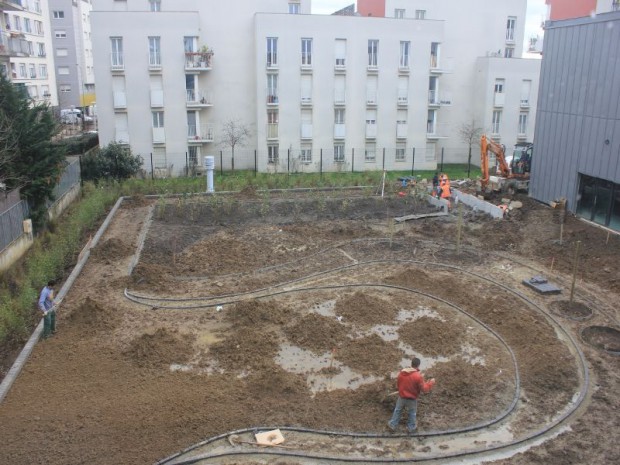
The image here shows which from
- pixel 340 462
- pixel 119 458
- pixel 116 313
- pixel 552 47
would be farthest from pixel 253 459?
pixel 552 47

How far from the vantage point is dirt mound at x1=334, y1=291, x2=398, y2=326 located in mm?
13445

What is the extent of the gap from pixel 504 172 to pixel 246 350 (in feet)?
60.6

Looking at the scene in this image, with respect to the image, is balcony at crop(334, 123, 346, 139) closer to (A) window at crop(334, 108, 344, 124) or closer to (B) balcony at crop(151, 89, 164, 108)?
(A) window at crop(334, 108, 344, 124)

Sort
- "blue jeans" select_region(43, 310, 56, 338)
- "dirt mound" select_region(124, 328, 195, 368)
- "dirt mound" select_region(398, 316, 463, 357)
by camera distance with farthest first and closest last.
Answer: "blue jeans" select_region(43, 310, 56, 338) < "dirt mound" select_region(398, 316, 463, 357) < "dirt mound" select_region(124, 328, 195, 368)

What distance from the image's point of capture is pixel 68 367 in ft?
37.0

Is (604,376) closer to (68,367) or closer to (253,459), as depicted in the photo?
(253,459)

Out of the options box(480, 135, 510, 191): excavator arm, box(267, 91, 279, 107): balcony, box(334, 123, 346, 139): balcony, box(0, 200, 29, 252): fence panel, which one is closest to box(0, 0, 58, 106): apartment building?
box(267, 91, 279, 107): balcony

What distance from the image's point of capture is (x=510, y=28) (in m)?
41.5

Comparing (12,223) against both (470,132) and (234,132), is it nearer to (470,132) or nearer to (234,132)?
(234,132)

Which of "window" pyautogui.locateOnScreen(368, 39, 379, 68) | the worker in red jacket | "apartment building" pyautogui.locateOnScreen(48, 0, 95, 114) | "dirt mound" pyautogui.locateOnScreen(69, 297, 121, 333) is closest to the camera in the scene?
the worker in red jacket

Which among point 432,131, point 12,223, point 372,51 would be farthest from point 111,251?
point 432,131

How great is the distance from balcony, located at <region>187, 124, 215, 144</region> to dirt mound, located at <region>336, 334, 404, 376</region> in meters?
25.9

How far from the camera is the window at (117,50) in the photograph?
33.7m

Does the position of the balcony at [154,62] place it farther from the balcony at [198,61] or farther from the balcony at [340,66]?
the balcony at [340,66]
